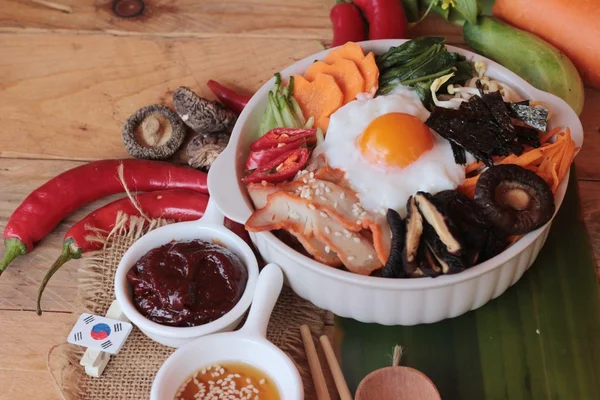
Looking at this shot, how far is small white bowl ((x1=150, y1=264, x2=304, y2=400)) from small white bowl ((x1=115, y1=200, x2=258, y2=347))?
55mm

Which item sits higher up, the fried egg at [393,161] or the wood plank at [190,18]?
the wood plank at [190,18]

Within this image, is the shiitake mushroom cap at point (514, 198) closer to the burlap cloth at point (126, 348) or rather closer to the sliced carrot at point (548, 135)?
the sliced carrot at point (548, 135)

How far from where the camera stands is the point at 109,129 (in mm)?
3211

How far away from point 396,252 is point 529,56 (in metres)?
1.41

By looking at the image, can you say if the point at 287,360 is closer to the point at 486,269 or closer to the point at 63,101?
the point at 486,269

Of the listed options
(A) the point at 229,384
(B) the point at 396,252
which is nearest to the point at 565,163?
(B) the point at 396,252

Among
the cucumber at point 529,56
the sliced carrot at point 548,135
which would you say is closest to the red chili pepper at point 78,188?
the sliced carrot at point 548,135

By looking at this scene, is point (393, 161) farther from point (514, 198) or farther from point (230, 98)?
point (230, 98)

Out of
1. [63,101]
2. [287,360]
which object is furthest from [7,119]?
[287,360]

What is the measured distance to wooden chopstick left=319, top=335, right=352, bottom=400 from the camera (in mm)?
2264

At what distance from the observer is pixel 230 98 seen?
3.18m

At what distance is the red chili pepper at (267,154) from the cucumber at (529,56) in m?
1.14

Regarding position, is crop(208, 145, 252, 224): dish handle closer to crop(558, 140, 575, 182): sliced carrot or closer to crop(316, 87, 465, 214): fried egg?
crop(316, 87, 465, 214): fried egg

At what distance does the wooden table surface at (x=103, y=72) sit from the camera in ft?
9.29
